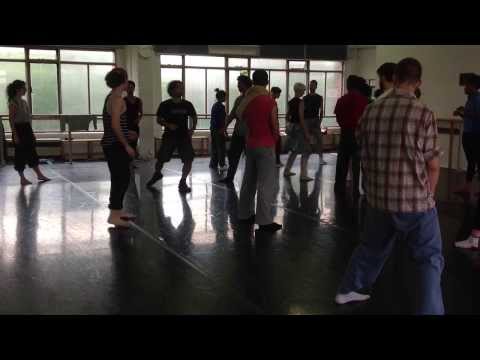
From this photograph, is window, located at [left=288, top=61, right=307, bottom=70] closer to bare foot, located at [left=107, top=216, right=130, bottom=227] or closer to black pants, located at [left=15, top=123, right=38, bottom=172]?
black pants, located at [left=15, top=123, right=38, bottom=172]

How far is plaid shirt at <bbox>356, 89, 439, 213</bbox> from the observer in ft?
9.71

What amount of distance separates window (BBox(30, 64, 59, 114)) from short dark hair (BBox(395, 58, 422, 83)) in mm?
11406

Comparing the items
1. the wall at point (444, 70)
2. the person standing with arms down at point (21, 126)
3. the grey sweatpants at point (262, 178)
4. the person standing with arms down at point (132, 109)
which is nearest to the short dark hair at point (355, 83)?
the grey sweatpants at point (262, 178)

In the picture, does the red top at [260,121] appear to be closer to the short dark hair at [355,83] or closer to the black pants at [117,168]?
the black pants at [117,168]

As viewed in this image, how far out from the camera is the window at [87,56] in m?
13.1

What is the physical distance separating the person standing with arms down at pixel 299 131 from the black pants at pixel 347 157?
3.29 feet

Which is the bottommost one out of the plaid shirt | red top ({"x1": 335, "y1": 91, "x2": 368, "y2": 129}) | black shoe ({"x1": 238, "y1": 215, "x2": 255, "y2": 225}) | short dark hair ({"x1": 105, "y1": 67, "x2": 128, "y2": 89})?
black shoe ({"x1": 238, "y1": 215, "x2": 255, "y2": 225})

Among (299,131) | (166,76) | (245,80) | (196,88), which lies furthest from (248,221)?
(196,88)

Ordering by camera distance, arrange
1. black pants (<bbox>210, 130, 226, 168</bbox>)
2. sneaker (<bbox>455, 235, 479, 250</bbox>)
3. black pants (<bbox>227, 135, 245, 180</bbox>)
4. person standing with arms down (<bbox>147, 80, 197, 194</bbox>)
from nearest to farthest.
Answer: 1. sneaker (<bbox>455, 235, 479, 250</bbox>)
2. person standing with arms down (<bbox>147, 80, 197, 194</bbox>)
3. black pants (<bbox>227, 135, 245, 180</bbox>)
4. black pants (<bbox>210, 130, 226, 168</bbox>)

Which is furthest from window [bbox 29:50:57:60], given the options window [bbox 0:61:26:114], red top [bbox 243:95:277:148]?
red top [bbox 243:95:277:148]
